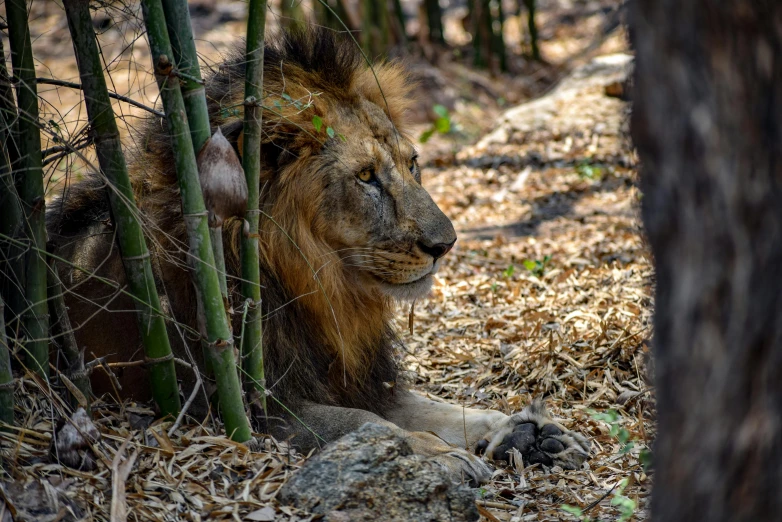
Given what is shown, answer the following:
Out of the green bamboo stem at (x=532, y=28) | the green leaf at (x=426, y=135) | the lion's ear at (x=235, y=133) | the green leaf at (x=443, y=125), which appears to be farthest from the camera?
the green bamboo stem at (x=532, y=28)

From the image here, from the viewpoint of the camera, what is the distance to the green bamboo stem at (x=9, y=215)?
245 cm

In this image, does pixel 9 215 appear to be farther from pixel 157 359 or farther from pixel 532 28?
pixel 532 28

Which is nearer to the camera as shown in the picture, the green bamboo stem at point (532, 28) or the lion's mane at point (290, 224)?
the lion's mane at point (290, 224)

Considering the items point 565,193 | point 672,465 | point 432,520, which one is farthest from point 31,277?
point 565,193

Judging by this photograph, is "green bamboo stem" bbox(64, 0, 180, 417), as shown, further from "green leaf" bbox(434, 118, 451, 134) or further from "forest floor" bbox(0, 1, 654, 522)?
"green leaf" bbox(434, 118, 451, 134)

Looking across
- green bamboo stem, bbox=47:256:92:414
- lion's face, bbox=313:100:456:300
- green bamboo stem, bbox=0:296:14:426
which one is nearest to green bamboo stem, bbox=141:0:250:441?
green bamboo stem, bbox=47:256:92:414

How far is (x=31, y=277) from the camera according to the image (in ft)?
8.38

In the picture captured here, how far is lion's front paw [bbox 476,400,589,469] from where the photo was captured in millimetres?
3131

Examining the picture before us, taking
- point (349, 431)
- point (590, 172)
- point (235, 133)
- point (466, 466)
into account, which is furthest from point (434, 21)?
point (466, 466)

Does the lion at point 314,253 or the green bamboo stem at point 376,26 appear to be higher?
the green bamboo stem at point 376,26

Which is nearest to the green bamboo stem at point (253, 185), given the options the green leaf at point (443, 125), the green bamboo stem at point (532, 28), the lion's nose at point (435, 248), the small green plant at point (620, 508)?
the lion's nose at point (435, 248)

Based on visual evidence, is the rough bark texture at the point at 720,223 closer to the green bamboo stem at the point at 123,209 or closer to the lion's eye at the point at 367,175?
the green bamboo stem at the point at 123,209

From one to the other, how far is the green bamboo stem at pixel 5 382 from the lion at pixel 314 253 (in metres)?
0.70

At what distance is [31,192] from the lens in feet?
8.32
